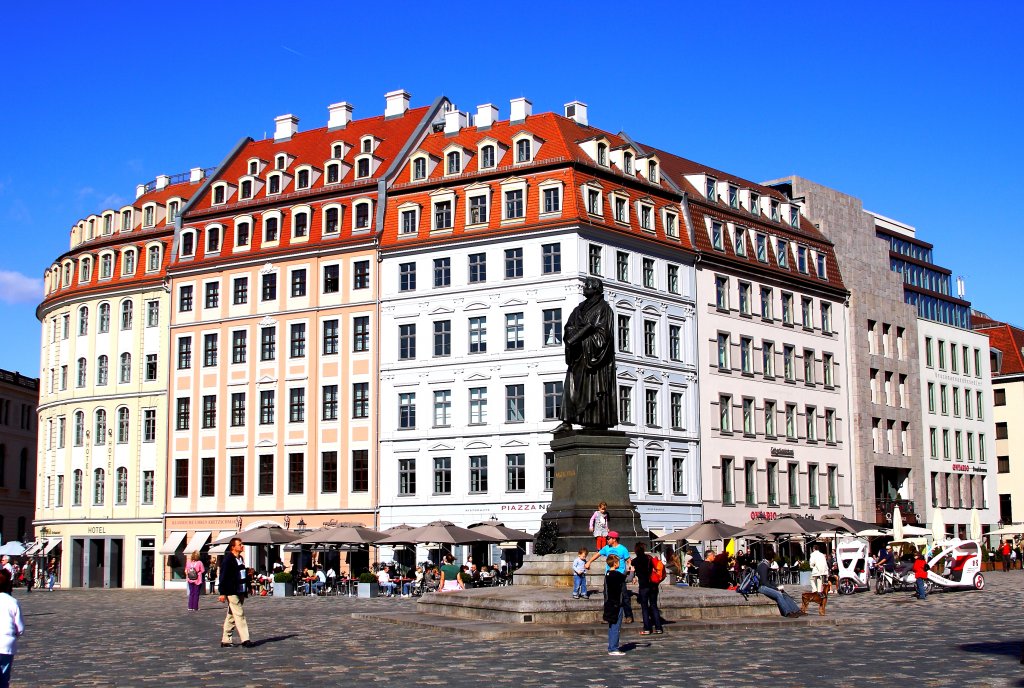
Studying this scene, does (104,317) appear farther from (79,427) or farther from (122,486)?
(122,486)

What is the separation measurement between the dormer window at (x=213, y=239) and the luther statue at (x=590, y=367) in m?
41.7

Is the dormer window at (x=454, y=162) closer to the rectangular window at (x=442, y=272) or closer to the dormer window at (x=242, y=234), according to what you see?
the rectangular window at (x=442, y=272)

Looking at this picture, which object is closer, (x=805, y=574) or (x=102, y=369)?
(x=805, y=574)

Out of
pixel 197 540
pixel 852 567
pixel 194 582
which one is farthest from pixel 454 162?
pixel 194 582

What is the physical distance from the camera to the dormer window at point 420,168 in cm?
6431

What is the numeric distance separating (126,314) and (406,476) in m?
20.2

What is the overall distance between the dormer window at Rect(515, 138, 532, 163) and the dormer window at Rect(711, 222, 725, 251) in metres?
11.4

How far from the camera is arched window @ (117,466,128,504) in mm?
70875

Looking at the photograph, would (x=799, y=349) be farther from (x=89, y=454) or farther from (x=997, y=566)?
(x=89, y=454)

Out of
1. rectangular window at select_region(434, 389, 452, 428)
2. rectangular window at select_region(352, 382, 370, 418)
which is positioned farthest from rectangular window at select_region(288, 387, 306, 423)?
rectangular window at select_region(434, 389, 452, 428)

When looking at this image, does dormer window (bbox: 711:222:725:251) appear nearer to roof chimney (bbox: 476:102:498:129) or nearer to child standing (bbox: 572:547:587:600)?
roof chimney (bbox: 476:102:498:129)

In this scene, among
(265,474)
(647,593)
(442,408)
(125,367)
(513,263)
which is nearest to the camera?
(647,593)

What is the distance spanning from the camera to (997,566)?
73812 mm

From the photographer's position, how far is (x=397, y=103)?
73438mm
